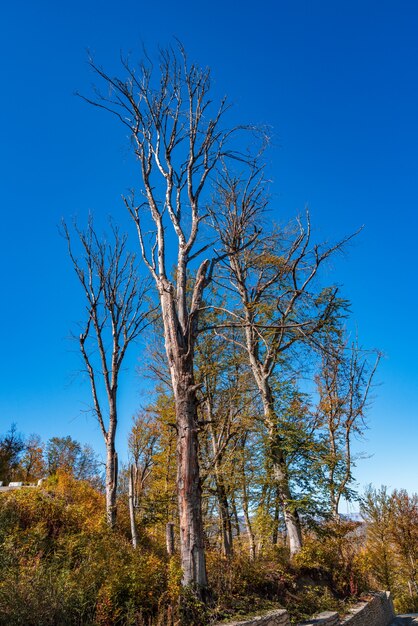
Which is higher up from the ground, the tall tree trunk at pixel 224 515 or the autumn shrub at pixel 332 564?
the tall tree trunk at pixel 224 515

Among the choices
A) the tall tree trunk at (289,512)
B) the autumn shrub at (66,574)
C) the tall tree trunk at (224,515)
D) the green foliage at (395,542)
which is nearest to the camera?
the autumn shrub at (66,574)

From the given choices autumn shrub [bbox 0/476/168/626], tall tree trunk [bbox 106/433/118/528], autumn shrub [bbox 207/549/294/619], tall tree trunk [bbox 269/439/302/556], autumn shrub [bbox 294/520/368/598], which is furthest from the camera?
tall tree trunk [bbox 269/439/302/556]

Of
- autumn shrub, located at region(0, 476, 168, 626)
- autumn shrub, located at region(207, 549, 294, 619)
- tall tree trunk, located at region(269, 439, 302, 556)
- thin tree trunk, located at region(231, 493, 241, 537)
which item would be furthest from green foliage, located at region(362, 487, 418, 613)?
autumn shrub, located at region(0, 476, 168, 626)

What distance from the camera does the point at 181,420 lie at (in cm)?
619

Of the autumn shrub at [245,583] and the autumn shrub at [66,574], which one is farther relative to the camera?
the autumn shrub at [245,583]

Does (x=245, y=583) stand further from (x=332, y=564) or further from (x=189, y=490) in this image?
(x=332, y=564)

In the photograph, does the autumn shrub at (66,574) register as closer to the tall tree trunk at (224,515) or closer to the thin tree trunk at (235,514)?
the tall tree trunk at (224,515)

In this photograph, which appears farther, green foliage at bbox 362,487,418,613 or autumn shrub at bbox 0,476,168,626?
green foliage at bbox 362,487,418,613

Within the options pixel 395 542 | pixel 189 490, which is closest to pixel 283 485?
pixel 189 490

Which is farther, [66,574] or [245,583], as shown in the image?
[245,583]

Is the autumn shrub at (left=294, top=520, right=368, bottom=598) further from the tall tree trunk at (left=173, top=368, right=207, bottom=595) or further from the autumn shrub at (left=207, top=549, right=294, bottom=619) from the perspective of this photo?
the tall tree trunk at (left=173, top=368, right=207, bottom=595)

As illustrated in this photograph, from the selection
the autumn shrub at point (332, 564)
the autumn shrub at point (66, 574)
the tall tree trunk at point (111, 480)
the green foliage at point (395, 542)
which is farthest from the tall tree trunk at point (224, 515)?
the green foliage at point (395, 542)

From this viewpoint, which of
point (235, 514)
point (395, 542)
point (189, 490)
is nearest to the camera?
point (189, 490)

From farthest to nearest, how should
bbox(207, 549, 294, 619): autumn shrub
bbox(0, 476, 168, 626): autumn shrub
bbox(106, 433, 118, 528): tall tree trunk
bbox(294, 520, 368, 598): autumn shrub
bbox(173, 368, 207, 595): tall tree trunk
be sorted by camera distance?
bbox(294, 520, 368, 598): autumn shrub < bbox(106, 433, 118, 528): tall tree trunk < bbox(207, 549, 294, 619): autumn shrub < bbox(173, 368, 207, 595): tall tree trunk < bbox(0, 476, 168, 626): autumn shrub
